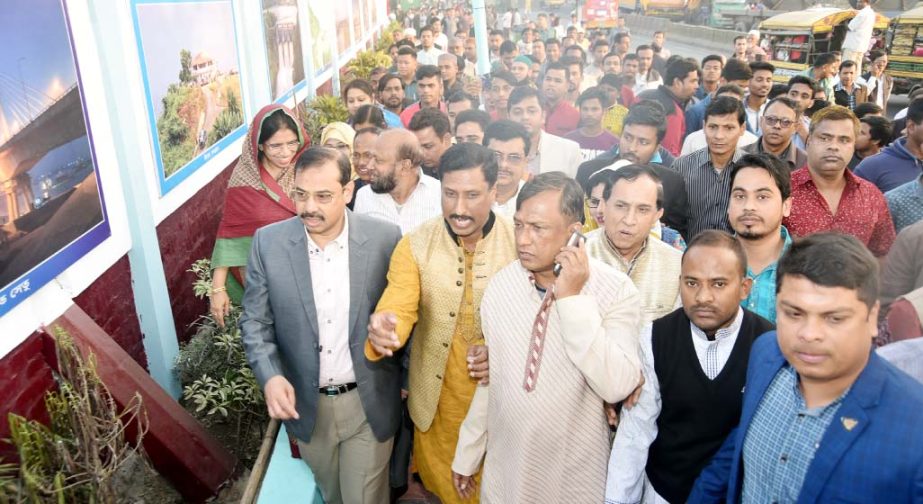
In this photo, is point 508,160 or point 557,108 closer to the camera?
point 508,160

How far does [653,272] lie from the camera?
2732 millimetres

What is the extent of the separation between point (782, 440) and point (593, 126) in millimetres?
4572

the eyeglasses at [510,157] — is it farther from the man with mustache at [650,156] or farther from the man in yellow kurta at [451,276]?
the man in yellow kurta at [451,276]

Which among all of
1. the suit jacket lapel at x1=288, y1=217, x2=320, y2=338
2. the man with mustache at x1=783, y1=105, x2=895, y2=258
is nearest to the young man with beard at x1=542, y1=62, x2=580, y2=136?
the man with mustache at x1=783, y1=105, x2=895, y2=258

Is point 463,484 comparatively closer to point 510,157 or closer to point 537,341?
point 537,341

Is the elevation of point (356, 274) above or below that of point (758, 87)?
below

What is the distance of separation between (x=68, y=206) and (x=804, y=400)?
121 inches

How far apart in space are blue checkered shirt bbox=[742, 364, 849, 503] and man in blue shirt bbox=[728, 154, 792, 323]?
963 millimetres

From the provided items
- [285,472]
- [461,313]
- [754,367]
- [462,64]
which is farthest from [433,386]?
[462,64]

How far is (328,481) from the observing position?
299 centimetres

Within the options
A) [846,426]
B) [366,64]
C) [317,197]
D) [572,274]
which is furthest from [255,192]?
[366,64]

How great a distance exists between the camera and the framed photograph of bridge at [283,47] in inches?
279

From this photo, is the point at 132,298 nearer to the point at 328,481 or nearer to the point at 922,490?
the point at 328,481

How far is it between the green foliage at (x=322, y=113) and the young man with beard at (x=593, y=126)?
3.10m
